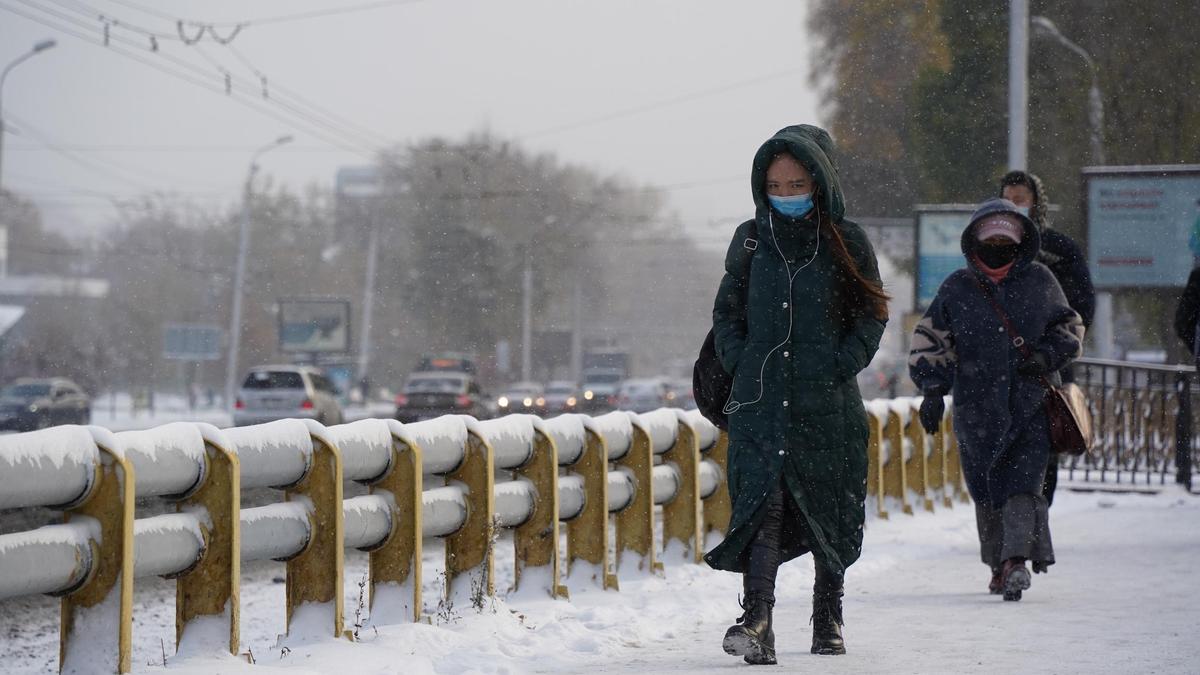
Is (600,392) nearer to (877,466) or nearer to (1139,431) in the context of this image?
(1139,431)

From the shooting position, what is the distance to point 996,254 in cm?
786

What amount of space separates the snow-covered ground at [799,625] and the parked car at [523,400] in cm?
4383

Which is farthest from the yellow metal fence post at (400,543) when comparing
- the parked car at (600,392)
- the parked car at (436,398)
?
the parked car at (600,392)

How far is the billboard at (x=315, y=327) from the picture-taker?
63.3 m

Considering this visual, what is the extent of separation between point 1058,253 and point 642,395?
5466cm

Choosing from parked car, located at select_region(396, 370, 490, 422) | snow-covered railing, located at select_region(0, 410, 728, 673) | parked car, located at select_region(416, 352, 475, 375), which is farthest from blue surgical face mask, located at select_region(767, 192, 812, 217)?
parked car, located at select_region(416, 352, 475, 375)

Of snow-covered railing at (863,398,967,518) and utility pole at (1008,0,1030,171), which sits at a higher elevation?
utility pole at (1008,0,1030,171)

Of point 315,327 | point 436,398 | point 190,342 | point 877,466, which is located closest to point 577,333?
point 190,342

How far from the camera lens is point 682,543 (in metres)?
9.48

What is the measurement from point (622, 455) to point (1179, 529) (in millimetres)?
5047

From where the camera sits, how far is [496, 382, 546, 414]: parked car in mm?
55344

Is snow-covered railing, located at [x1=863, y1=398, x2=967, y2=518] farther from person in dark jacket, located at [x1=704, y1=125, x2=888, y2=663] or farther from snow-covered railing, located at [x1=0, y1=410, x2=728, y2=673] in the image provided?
person in dark jacket, located at [x1=704, y1=125, x2=888, y2=663]

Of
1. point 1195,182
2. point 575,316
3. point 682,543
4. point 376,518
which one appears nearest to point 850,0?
point 1195,182

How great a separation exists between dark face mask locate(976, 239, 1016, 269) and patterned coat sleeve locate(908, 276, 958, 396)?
0.18m
